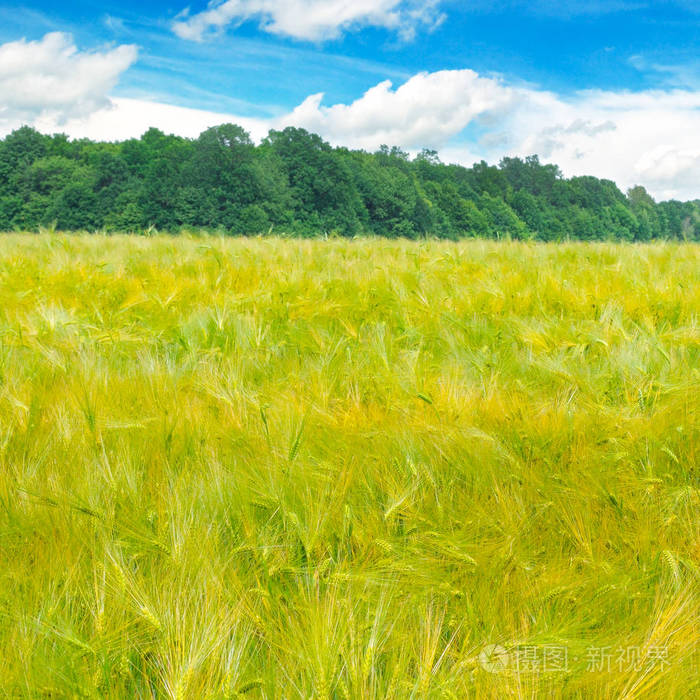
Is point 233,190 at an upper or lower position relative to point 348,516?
upper

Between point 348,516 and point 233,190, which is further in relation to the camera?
point 233,190

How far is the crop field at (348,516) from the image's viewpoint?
71 centimetres

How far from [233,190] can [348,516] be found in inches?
1019

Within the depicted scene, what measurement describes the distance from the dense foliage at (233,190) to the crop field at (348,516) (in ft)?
37.5

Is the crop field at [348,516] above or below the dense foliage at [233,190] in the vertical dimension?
below

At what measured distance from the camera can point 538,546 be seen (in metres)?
1.02

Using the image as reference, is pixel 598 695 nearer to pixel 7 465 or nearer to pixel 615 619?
pixel 615 619

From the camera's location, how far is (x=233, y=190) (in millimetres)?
25188

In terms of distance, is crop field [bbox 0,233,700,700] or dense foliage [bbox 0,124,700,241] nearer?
crop field [bbox 0,233,700,700]

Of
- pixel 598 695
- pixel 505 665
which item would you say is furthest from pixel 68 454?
pixel 598 695

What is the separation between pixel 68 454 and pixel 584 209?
208ft

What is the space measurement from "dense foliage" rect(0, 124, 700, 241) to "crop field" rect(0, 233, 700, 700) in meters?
11.4

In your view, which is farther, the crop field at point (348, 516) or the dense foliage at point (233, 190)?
the dense foliage at point (233, 190)

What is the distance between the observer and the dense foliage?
25.0m
